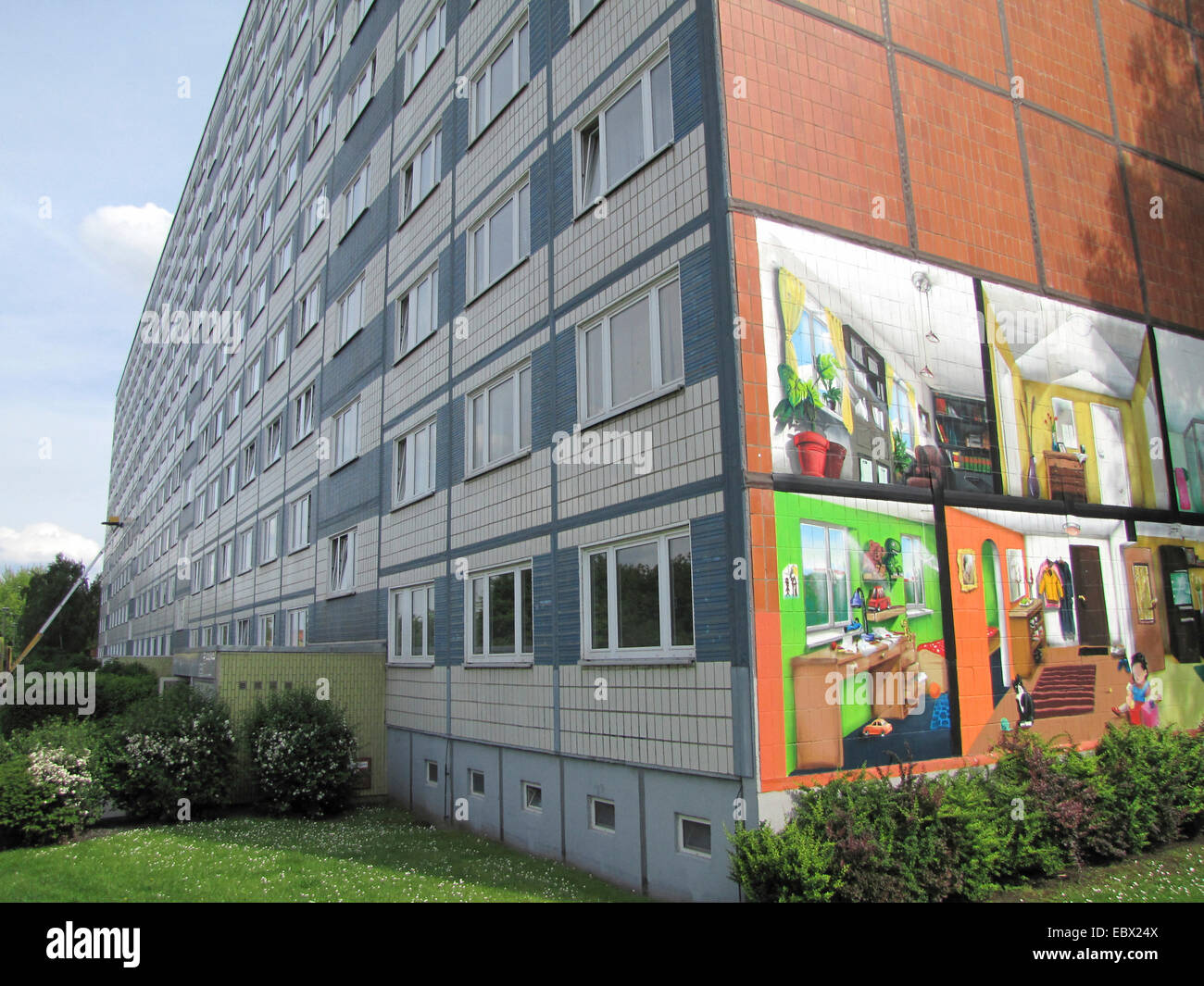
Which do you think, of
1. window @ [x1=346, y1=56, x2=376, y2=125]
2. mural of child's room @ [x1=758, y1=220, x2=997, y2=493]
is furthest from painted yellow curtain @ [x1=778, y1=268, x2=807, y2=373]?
window @ [x1=346, y1=56, x2=376, y2=125]

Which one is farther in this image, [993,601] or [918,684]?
[993,601]

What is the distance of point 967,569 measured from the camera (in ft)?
33.1

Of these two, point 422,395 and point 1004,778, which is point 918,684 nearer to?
point 1004,778

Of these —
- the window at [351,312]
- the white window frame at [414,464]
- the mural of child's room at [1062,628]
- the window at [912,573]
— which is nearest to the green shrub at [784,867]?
the window at [912,573]

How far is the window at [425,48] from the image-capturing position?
58.8 ft

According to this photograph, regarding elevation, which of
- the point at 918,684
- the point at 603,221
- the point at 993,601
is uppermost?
the point at 603,221

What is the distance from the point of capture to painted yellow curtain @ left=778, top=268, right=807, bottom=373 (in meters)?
9.22

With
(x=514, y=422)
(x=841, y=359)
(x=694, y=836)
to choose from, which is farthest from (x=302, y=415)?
(x=694, y=836)

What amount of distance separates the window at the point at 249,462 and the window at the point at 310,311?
586cm

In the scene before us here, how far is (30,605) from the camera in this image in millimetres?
77500

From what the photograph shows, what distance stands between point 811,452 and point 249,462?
26.1 metres
